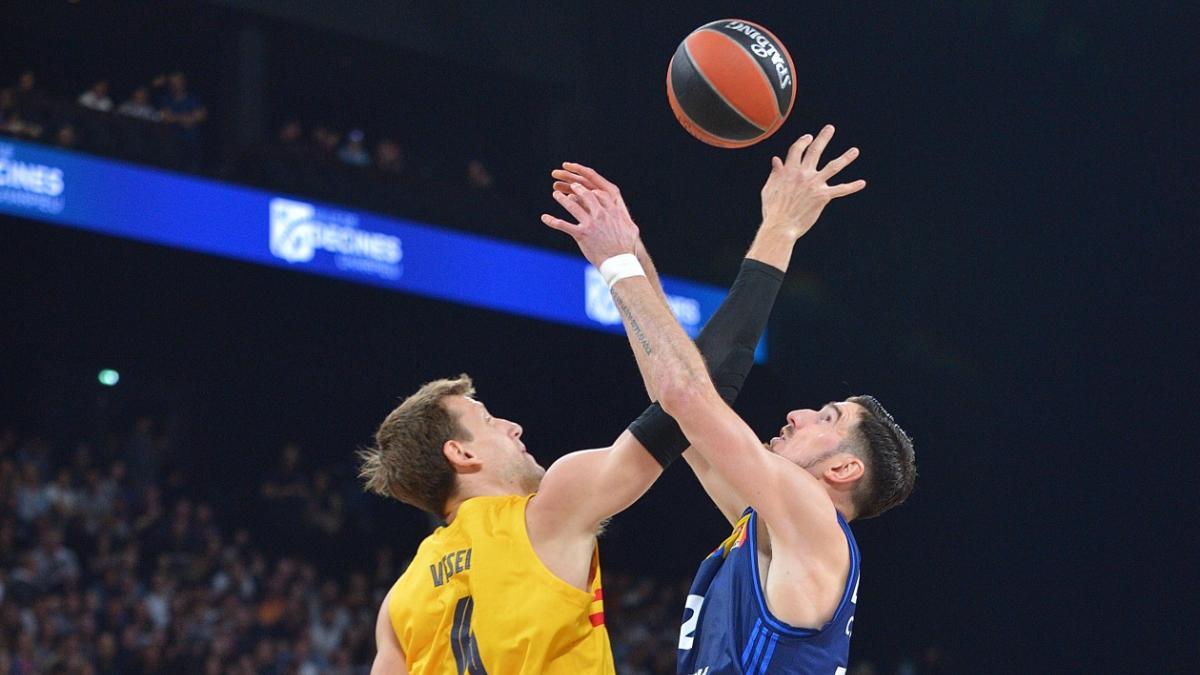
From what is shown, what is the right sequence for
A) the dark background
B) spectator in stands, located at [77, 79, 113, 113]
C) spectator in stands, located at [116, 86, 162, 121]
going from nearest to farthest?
spectator in stands, located at [77, 79, 113, 113] → spectator in stands, located at [116, 86, 162, 121] → the dark background

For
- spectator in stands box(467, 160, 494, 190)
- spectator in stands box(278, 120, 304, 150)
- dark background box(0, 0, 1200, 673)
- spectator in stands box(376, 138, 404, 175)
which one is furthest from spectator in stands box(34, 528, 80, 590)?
spectator in stands box(467, 160, 494, 190)

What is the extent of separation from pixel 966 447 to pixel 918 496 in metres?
1.01

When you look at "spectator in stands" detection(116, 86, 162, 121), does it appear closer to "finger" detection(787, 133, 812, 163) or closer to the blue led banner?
the blue led banner

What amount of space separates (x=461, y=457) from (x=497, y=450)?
0.11 metres

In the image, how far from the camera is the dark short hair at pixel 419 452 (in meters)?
4.04

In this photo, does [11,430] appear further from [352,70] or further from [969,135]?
[969,135]

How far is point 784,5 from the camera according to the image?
65.6ft

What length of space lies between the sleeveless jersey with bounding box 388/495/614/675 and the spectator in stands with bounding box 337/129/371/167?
45.7 feet

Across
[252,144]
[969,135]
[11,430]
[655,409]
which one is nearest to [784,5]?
[969,135]

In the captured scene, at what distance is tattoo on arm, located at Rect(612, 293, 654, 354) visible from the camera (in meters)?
3.77

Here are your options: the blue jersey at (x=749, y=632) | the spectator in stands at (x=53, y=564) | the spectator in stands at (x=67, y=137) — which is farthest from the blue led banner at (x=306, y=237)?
the blue jersey at (x=749, y=632)

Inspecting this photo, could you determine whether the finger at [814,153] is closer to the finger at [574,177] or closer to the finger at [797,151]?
the finger at [797,151]

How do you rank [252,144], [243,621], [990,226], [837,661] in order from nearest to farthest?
[837,661], [243,621], [252,144], [990,226]

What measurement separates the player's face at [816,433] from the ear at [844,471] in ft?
0.13
